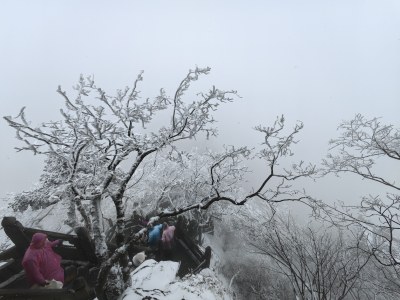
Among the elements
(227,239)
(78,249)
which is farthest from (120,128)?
(227,239)

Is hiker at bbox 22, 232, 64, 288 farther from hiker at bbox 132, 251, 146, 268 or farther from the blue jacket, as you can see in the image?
the blue jacket

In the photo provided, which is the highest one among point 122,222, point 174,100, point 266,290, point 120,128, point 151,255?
point 174,100

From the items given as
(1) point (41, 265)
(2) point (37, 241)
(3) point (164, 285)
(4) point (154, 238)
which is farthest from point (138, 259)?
(2) point (37, 241)

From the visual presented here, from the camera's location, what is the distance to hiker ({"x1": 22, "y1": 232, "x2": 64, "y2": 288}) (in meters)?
5.05

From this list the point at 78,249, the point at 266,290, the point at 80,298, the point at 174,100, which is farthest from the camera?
the point at 266,290

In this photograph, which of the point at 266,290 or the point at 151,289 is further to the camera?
the point at 266,290

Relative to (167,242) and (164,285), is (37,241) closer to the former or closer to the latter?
(164,285)

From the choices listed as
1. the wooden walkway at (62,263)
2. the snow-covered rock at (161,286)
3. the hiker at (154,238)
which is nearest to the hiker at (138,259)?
Result: the hiker at (154,238)

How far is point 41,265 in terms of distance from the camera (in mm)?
5371

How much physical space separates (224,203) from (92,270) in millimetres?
18139

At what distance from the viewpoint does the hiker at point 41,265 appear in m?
5.05

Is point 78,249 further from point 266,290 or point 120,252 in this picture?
point 266,290

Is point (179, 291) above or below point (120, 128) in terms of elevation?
below

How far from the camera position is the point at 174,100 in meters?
8.27
